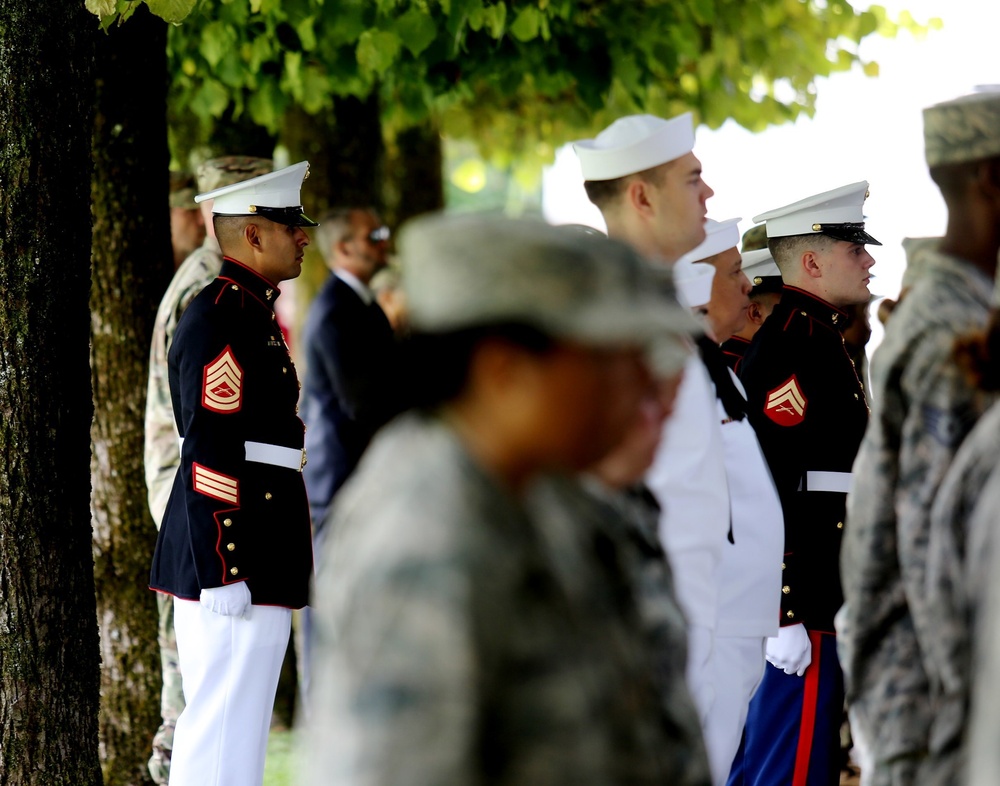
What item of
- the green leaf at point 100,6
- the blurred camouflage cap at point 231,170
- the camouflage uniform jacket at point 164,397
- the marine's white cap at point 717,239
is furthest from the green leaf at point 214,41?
the marine's white cap at point 717,239

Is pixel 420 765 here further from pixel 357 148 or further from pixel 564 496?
pixel 357 148

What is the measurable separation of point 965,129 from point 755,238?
3927mm

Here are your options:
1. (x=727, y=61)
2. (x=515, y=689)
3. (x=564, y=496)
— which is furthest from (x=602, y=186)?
(x=727, y=61)

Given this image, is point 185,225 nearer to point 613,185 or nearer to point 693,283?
point 613,185

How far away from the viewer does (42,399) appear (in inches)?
173

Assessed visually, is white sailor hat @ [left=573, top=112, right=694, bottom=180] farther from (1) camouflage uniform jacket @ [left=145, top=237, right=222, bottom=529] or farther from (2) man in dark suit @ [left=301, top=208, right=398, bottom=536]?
(2) man in dark suit @ [left=301, top=208, right=398, bottom=536]

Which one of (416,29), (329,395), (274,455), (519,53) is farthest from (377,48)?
(274,455)

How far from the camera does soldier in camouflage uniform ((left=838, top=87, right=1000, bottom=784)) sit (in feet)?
8.58

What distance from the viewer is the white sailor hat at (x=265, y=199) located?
509cm

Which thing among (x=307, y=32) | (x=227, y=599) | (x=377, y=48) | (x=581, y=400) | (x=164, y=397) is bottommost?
(x=227, y=599)

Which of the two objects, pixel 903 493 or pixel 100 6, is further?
pixel 100 6

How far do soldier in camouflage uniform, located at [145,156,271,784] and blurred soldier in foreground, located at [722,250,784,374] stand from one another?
1.97 meters

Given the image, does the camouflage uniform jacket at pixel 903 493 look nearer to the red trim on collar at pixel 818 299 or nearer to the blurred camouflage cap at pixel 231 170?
the red trim on collar at pixel 818 299

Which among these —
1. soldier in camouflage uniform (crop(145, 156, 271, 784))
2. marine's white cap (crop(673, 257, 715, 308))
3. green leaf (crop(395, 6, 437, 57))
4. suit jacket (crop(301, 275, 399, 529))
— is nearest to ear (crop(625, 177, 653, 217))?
marine's white cap (crop(673, 257, 715, 308))
